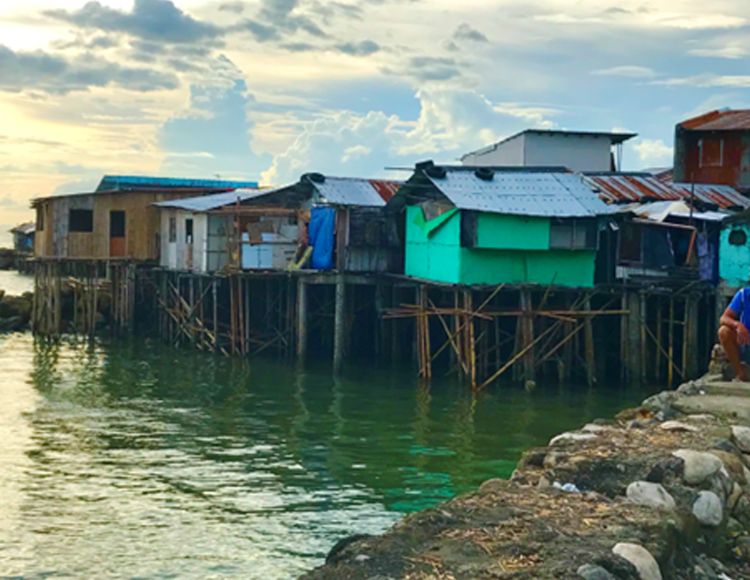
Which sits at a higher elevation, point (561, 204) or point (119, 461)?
point (561, 204)

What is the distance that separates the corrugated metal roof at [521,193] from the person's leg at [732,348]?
12.3 meters

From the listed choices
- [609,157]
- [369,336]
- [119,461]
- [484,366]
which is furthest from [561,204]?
[119,461]

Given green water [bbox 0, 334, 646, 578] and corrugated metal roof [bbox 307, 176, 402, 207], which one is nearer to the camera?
green water [bbox 0, 334, 646, 578]

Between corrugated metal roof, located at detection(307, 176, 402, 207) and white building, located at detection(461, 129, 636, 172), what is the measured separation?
4.98 meters

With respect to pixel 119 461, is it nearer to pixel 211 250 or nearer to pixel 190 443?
pixel 190 443

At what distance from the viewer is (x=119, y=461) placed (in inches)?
673

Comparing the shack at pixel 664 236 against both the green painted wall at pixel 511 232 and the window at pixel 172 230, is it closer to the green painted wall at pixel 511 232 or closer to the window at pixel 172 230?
the green painted wall at pixel 511 232

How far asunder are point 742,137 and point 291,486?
21.7 metres

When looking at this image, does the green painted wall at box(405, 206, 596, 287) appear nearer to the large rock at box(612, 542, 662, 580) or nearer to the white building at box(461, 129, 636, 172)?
the white building at box(461, 129, 636, 172)

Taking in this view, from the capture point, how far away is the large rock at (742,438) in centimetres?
987

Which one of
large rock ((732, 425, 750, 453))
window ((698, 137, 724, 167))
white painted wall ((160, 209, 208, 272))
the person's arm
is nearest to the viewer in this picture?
large rock ((732, 425, 750, 453))

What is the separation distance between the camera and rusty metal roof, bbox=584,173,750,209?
2744cm

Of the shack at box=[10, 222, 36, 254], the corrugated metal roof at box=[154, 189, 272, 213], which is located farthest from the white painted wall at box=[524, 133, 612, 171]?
the shack at box=[10, 222, 36, 254]

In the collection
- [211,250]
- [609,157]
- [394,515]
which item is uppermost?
[609,157]
